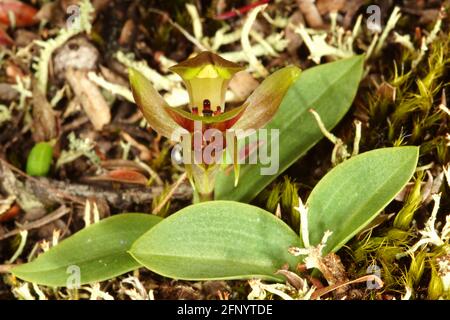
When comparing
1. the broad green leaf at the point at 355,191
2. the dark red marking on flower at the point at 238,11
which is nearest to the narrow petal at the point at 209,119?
the broad green leaf at the point at 355,191

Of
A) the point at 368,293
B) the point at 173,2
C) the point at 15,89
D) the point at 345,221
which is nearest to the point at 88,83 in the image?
the point at 15,89

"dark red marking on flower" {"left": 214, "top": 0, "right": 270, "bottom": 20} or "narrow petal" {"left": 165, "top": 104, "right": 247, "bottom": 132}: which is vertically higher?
"dark red marking on flower" {"left": 214, "top": 0, "right": 270, "bottom": 20}

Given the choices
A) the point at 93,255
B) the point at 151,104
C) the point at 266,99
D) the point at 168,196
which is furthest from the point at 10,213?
the point at 266,99

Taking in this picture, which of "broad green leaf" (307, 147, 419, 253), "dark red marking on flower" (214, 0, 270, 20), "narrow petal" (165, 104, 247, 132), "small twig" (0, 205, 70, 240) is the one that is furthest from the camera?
"dark red marking on flower" (214, 0, 270, 20)

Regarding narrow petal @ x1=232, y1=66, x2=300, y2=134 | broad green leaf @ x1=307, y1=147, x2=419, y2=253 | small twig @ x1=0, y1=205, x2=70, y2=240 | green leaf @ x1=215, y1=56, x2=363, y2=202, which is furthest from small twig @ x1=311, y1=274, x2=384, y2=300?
small twig @ x1=0, y1=205, x2=70, y2=240

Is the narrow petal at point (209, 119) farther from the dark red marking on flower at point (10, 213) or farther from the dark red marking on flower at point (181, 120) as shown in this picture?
the dark red marking on flower at point (10, 213)

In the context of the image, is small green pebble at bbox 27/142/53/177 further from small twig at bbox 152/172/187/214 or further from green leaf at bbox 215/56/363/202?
green leaf at bbox 215/56/363/202
